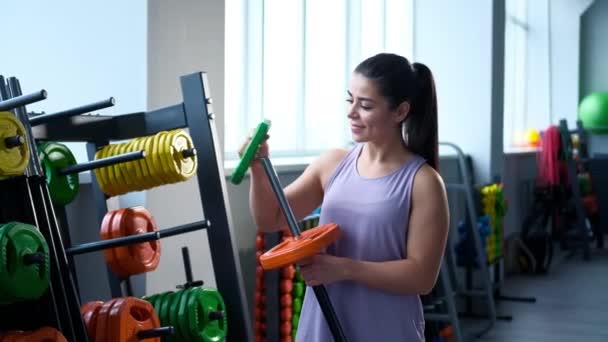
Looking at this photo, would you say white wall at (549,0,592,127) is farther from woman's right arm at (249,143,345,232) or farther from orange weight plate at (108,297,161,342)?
orange weight plate at (108,297,161,342)

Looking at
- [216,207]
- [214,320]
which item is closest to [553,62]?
[216,207]

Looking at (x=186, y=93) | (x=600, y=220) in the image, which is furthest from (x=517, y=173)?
(x=186, y=93)

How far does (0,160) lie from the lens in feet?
4.67

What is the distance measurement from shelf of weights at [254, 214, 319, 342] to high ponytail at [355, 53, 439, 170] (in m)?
1.30

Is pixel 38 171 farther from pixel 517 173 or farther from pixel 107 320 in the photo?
pixel 517 173

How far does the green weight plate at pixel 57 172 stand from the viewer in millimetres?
1853

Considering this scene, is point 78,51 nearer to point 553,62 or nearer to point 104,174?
point 104,174

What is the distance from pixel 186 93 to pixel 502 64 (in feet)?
13.1

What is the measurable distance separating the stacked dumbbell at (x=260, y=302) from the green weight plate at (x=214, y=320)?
880 millimetres

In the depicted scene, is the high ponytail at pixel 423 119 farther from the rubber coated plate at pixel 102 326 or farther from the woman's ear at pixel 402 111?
the rubber coated plate at pixel 102 326

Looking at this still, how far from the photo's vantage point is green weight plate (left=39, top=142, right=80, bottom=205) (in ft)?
6.08

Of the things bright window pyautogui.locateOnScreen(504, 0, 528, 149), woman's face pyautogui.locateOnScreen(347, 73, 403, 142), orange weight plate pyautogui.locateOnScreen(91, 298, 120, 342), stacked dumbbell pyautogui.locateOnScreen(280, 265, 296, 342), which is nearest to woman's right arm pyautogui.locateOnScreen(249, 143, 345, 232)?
woman's face pyautogui.locateOnScreen(347, 73, 403, 142)

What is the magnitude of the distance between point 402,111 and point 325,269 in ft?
1.22

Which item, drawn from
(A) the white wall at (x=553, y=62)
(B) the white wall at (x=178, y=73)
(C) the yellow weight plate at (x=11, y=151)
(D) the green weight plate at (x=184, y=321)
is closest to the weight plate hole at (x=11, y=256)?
(C) the yellow weight plate at (x=11, y=151)
